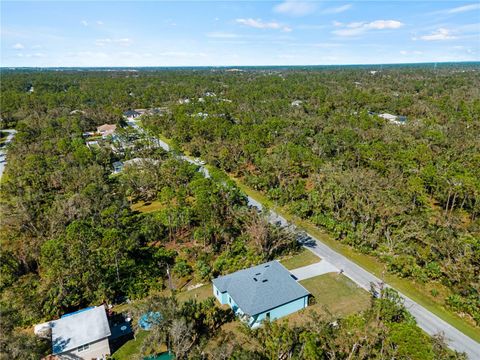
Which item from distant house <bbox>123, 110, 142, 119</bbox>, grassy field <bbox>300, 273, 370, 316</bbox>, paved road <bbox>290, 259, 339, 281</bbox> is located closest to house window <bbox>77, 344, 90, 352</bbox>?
grassy field <bbox>300, 273, 370, 316</bbox>

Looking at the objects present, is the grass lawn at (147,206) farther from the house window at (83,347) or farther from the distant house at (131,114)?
the distant house at (131,114)

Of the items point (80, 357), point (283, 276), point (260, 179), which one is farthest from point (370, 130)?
point (80, 357)

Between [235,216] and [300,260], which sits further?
[235,216]

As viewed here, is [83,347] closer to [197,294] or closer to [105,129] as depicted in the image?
[197,294]

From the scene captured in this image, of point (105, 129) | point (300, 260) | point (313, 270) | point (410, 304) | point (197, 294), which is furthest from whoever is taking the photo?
point (105, 129)

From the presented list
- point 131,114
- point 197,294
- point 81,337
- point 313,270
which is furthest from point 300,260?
point 131,114

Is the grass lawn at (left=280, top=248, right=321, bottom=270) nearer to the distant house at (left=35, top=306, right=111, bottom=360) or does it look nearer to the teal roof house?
the teal roof house
